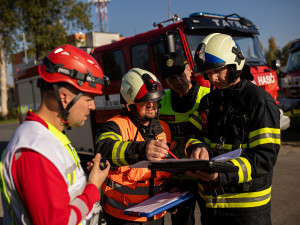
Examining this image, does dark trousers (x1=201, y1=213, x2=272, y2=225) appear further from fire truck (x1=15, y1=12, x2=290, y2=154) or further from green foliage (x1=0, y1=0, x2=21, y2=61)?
green foliage (x1=0, y1=0, x2=21, y2=61)

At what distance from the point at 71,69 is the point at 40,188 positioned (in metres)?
0.60

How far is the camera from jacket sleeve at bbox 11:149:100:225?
1.10 meters

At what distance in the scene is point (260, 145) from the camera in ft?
5.57

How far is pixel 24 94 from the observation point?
9.79 meters

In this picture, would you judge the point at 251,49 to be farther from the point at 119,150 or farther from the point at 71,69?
the point at 71,69

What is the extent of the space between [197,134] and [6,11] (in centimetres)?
2458

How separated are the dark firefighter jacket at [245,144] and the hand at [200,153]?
10 cm

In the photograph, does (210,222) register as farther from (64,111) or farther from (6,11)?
(6,11)

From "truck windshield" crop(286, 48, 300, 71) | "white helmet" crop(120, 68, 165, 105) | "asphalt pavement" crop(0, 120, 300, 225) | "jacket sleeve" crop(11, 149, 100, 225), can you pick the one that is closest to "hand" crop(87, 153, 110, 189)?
"jacket sleeve" crop(11, 149, 100, 225)

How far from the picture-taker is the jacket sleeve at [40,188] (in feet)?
3.60

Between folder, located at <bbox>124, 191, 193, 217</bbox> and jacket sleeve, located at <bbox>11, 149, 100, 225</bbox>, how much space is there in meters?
0.59

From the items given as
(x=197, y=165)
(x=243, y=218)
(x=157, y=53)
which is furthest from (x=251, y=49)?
(x=197, y=165)

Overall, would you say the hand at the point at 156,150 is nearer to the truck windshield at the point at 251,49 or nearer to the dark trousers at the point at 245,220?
the dark trousers at the point at 245,220

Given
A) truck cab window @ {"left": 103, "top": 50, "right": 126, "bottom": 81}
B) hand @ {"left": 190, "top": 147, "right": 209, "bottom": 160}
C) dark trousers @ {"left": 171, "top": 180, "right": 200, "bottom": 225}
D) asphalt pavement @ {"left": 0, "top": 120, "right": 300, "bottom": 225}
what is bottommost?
asphalt pavement @ {"left": 0, "top": 120, "right": 300, "bottom": 225}
